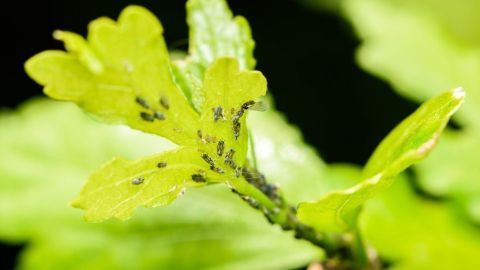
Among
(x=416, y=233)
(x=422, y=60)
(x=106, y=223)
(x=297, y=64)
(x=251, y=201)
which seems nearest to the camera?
(x=251, y=201)

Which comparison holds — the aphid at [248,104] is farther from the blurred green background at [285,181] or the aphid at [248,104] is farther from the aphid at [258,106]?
the blurred green background at [285,181]

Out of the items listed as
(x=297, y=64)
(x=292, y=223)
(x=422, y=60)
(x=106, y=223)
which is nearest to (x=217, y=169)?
(x=292, y=223)

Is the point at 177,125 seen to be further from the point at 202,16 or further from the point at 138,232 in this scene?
the point at 138,232

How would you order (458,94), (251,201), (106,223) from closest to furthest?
1. (458,94)
2. (251,201)
3. (106,223)

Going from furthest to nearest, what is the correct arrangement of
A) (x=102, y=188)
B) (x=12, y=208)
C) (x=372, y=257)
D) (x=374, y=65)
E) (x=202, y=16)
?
(x=374, y=65)
(x=12, y=208)
(x=372, y=257)
(x=202, y=16)
(x=102, y=188)

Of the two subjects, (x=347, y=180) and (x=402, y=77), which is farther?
(x=402, y=77)

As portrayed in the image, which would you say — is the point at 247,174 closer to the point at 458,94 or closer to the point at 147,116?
the point at 147,116

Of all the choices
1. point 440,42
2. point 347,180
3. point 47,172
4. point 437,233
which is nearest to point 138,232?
point 47,172
